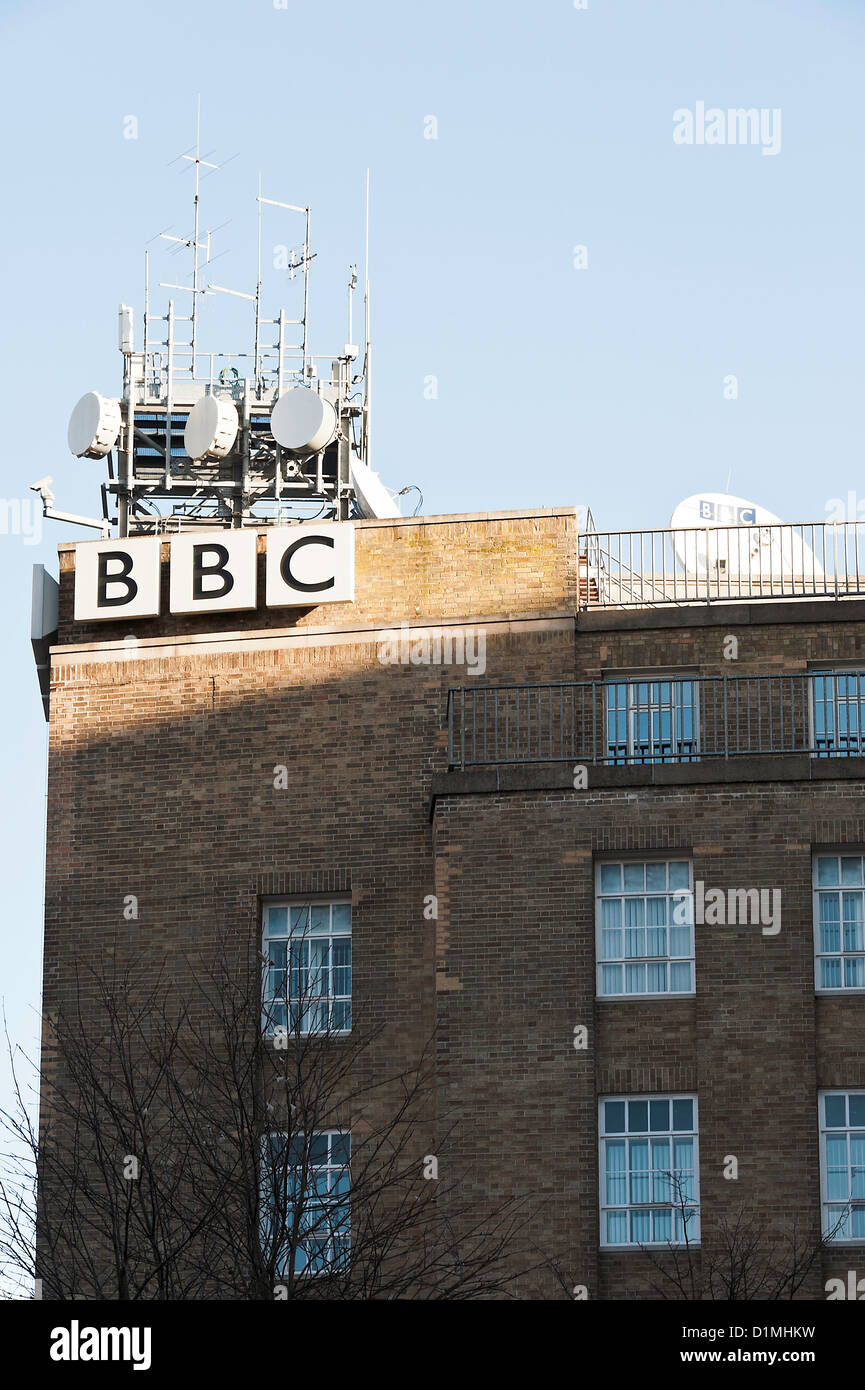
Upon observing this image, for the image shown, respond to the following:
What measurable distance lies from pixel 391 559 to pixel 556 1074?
8934mm

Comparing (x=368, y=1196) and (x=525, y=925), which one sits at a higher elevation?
(x=525, y=925)

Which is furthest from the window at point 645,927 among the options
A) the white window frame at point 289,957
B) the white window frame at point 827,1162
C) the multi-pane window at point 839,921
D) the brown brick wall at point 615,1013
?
the white window frame at point 289,957

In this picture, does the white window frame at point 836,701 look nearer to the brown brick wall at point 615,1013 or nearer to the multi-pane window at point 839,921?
the multi-pane window at point 839,921

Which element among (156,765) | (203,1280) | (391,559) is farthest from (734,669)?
(203,1280)

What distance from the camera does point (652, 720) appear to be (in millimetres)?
34125

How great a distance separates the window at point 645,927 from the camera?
31047mm

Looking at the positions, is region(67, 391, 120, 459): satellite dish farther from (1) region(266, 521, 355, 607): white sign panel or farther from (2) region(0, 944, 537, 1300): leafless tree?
(2) region(0, 944, 537, 1300): leafless tree

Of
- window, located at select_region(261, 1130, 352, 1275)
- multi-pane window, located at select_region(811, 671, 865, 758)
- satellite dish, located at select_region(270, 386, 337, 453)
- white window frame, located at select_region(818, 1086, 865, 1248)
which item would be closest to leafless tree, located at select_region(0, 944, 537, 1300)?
window, located at select_region(261, 1130, 352, 1275)

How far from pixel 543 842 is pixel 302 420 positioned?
1260 centimetres

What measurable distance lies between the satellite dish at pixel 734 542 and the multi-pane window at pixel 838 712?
2.30 metres

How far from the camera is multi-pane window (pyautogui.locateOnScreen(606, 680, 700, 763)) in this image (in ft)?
111

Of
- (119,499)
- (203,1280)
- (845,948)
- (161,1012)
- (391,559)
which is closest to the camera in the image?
(203,1280)

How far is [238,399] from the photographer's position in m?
49.8

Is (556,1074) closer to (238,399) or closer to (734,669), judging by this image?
(734,669)
